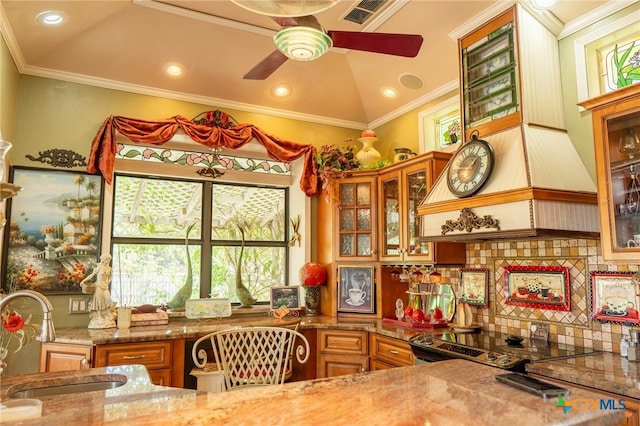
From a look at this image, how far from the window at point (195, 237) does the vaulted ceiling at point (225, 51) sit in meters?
0.89

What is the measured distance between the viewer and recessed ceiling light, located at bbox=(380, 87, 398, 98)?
14.2 ft

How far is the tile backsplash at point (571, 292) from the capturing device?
2.66m

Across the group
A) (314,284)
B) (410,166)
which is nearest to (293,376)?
(314,284)

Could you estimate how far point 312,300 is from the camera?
4383 mm

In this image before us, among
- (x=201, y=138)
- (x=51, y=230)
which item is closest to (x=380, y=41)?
(x=201, y=138)

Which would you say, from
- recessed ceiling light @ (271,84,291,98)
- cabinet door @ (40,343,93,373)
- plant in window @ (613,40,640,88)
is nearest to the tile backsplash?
plant in window @ (613,40,640,88)

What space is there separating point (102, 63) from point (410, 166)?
273 cm

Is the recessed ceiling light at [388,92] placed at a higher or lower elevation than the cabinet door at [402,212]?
higher

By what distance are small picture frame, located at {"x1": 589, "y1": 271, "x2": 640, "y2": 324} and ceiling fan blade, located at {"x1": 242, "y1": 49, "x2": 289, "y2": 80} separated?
2254 mm

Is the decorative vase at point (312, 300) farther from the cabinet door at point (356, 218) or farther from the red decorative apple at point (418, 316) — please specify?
the red decorative apple at point (418, 316)

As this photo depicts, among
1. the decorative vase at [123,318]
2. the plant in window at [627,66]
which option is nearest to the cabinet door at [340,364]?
the decorative vase at [123,318]

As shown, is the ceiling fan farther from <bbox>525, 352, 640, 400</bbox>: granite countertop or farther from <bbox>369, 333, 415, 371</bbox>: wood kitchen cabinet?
<bbox>369, 333, 415, 371</bbox>: wood kitchen cabinet

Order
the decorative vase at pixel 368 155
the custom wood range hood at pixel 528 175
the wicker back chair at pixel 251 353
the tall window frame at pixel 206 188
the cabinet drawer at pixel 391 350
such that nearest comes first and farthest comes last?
the wicker back chair at pixel 251 353, the custom wood range hood at pixel 528 175, the cabinet drawer at pixel 391 350, the tall window frame at pixel 206 188, the decorative vase at pixel 368 155

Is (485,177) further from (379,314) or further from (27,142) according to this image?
(27,142)
